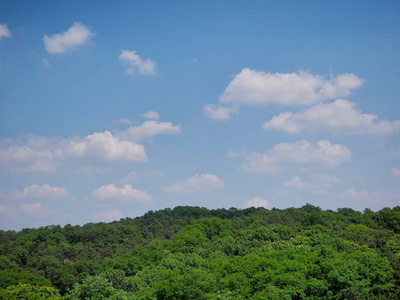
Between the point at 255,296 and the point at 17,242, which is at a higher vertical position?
the point at 17,242

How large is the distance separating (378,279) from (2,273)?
58.3 metres

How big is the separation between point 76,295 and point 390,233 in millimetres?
58436

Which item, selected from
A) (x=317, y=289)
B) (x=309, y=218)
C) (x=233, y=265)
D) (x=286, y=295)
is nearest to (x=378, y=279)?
(x=317, y=289)

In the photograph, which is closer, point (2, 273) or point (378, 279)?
point (378, 279)

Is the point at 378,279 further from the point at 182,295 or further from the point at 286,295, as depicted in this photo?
the point at 182,295

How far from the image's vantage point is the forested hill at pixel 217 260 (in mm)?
44344

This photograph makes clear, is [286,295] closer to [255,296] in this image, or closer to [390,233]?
[255,296]

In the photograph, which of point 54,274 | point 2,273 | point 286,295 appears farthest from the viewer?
point 54,274

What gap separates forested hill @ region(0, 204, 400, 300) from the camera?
44.3m

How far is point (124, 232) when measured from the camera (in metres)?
121

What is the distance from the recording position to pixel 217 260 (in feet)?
196

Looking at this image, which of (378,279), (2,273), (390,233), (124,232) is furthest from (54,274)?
(390,233)

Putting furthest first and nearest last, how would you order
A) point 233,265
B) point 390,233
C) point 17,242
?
point 17,242
point 390,233
point 233,265

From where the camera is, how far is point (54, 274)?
78.5m
